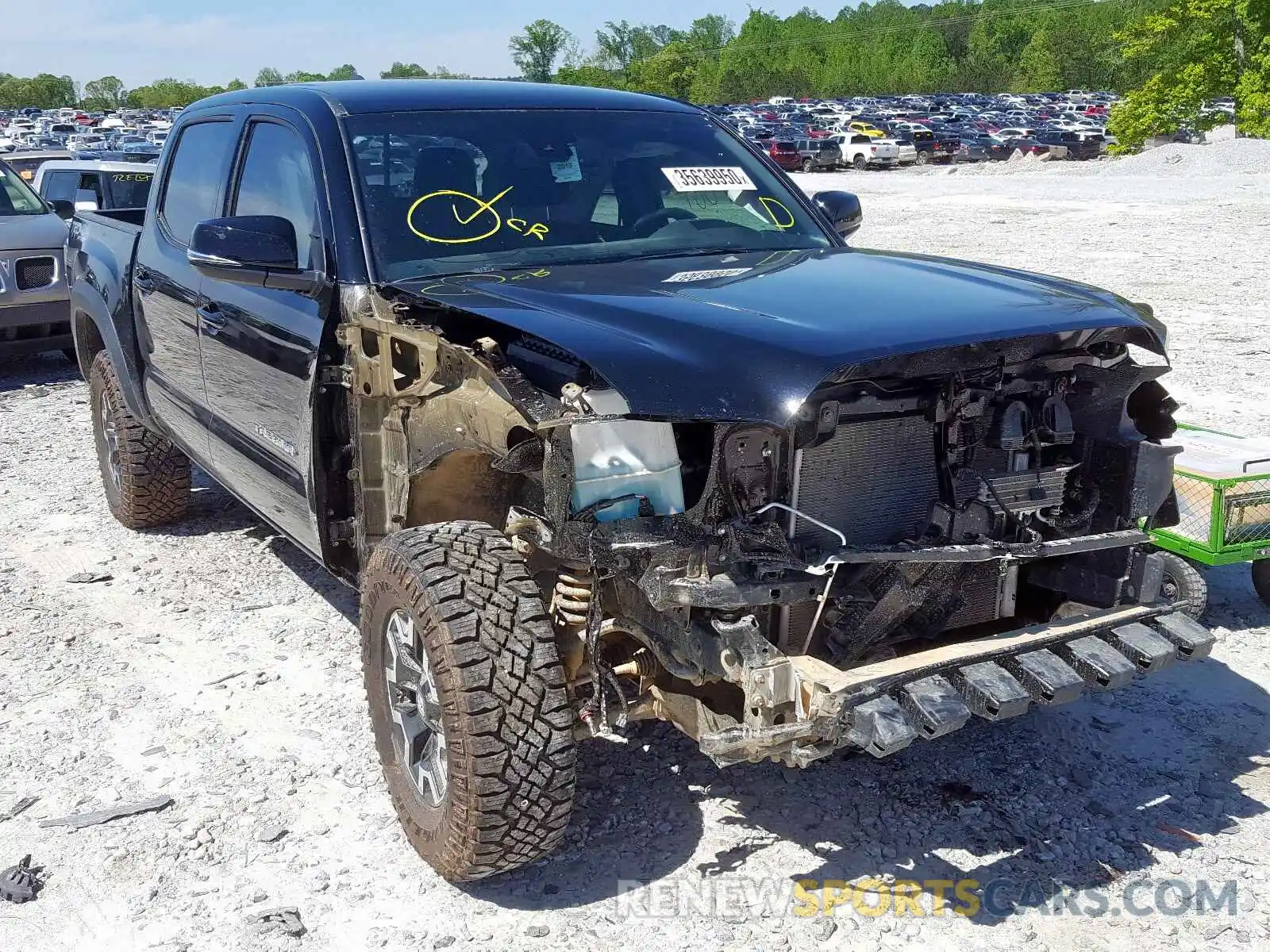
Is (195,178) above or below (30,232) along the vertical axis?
above

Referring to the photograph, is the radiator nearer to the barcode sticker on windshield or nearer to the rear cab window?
the barcode sticker on windshield

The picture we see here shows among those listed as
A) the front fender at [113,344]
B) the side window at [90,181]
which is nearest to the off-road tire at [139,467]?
the front fender at [113,344]

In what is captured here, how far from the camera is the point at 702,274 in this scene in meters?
3.67

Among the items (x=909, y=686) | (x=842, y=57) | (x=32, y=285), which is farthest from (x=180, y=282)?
(x=842, y=57)

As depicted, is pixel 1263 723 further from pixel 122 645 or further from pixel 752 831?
pixel 122 645

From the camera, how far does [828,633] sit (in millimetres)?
3178

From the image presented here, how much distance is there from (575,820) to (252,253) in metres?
1.92

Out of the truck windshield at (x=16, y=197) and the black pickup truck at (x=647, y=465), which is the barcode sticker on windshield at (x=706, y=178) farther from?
the truck windshield at (x=16, y=197)

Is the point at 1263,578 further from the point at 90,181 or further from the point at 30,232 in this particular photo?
the point at 90,181

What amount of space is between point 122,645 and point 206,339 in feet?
4.26

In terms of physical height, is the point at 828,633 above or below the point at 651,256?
below

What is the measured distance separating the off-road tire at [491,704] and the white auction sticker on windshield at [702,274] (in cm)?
92

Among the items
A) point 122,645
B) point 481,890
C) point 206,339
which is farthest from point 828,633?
point 122,645

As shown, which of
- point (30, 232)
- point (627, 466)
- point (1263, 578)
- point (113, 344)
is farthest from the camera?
point (30, 232)
